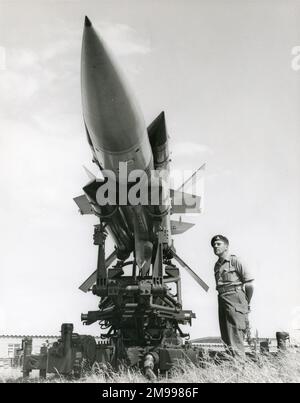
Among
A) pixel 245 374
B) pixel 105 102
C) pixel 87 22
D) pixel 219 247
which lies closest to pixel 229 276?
pixel 219 247

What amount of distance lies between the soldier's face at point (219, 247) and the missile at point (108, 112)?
5.36ft

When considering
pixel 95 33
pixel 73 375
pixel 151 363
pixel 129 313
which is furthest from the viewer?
pixel 129 313

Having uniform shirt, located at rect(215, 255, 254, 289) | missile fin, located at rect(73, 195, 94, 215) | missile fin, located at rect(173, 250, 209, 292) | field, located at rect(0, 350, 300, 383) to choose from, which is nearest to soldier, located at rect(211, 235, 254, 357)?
uniform shirt, located at rect(215, 255, 254, 289)

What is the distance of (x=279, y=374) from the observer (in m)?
4.52

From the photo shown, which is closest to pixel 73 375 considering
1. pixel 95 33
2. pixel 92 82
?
pixel 92 82

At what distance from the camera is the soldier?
17.5 feet

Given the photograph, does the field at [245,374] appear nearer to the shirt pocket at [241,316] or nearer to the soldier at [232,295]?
the soldier at [232,295]

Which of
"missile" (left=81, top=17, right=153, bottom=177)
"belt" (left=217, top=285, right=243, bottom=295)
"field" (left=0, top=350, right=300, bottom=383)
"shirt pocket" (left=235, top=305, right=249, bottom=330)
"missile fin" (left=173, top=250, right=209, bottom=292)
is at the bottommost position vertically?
"field" (left=0, top=350, right=300, bottom=383)

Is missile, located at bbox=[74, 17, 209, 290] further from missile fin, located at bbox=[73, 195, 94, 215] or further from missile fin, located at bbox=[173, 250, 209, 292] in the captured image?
missile fin, located at bbox=[173, 250, 209, 292]

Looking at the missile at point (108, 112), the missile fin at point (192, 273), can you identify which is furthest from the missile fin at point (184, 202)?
the missile at point (108, 112)

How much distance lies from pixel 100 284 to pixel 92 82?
123 inches

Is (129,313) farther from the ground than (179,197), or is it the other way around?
(179,197)

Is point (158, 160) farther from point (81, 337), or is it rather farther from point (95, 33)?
point (81, 337)
